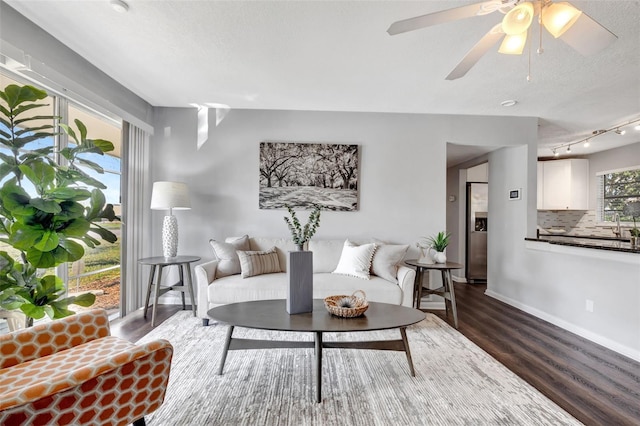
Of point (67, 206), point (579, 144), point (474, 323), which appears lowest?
point (474, 323)

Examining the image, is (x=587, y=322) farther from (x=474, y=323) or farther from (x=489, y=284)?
(x=489, y=284)

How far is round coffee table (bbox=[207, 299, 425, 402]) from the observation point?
1.90 metres

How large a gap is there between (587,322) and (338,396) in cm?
274

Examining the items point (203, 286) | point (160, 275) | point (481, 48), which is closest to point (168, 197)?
point (160, 275)

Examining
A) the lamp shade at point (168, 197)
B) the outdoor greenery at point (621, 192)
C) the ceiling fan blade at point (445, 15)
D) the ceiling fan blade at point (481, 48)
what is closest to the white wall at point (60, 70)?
the lamp shade at point (168, 197)

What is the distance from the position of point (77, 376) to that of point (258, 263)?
7.28 feet

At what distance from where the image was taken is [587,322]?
9.80 ft

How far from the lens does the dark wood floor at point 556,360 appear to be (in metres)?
1.89

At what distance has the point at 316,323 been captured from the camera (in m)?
1.98

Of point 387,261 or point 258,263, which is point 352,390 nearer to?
point 387,261

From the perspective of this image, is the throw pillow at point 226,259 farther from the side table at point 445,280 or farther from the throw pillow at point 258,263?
the side table at point 445,280

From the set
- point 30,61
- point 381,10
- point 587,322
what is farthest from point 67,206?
point 587,322

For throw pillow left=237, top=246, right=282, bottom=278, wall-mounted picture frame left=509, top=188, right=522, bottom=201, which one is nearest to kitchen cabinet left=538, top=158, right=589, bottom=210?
wall-mounted picture frame left=509, top=188, right=522, bottom=201

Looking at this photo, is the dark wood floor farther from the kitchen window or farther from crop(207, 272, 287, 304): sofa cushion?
the kitchen window
